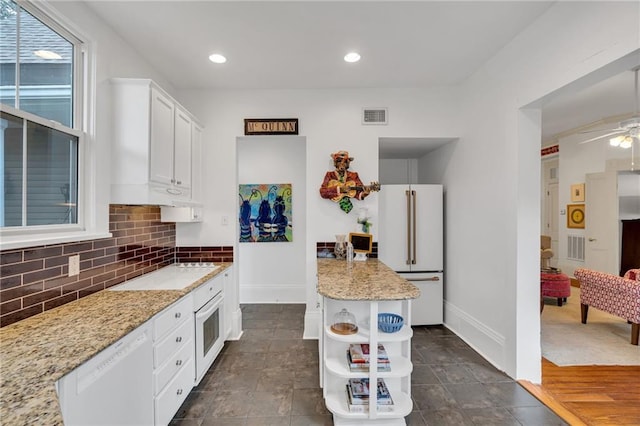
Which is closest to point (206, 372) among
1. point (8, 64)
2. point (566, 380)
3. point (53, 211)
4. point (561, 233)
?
point (53, 211)

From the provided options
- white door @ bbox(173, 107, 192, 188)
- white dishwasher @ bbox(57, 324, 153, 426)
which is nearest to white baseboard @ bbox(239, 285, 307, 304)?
Answer: white door @ bbox(173, 107, 192, 188)

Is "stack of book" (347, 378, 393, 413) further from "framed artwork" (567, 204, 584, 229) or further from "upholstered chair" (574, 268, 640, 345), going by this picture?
"framed artwork" (567, 204, 584, 229)

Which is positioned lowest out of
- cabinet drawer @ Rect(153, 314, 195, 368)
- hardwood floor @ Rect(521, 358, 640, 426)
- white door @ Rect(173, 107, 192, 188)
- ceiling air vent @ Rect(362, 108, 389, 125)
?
hardwood floor @ Rect(521, 358, 640, 426)

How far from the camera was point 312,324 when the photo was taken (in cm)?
331

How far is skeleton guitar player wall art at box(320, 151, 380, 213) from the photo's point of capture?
3.31 meters

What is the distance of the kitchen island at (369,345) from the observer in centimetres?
180

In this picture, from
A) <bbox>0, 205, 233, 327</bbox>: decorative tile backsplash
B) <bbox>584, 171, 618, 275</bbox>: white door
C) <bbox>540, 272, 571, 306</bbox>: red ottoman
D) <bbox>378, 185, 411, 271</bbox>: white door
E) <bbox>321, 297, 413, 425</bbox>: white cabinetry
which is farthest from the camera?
<bbox>584, 171, 618, 275</bbox>: white door

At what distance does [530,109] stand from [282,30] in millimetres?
2137

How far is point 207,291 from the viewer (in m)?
2.50

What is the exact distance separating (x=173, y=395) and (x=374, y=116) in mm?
3221

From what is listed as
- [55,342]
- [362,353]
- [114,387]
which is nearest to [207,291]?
[114,387]

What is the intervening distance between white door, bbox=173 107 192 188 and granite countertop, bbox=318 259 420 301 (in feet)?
5.13

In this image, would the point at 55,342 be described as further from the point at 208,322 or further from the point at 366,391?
the point at 366,391

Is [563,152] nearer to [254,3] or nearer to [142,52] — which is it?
[254,3]
